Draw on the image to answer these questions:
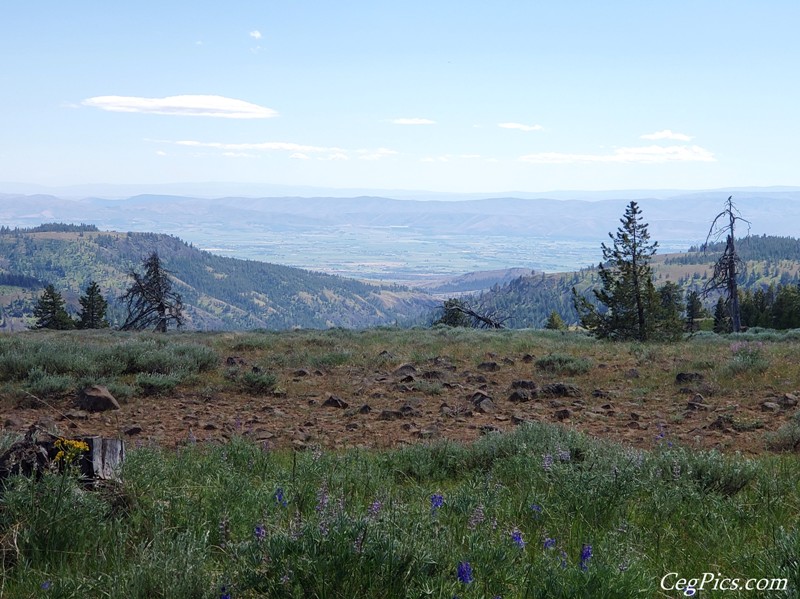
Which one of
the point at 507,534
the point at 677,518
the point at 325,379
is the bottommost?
the point at 325,379

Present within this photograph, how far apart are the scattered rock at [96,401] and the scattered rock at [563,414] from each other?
20.2 feet

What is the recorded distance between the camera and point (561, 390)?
10.2 metres

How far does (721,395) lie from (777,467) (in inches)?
175

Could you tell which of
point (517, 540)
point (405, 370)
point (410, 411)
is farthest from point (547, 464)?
point (405, 370)

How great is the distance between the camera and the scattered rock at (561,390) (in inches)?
398

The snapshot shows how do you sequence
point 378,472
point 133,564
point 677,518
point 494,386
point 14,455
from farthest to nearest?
point 494,386
point 378,472
point 677,518
point 14,455
point 133,564

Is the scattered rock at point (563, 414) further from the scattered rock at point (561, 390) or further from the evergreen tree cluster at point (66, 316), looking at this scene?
the evergreen tree cluster at point (66, 316)

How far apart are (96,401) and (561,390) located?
703 cm

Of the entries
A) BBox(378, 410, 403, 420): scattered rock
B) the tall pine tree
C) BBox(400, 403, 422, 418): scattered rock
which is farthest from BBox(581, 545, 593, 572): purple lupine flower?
the tall pine tree

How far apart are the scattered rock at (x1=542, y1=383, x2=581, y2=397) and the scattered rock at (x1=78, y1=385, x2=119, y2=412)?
21.5 feet

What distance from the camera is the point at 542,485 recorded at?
15.8 ft

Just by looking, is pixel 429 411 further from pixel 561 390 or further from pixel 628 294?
pixel 628 294

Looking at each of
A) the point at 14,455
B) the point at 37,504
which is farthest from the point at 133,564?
the point at 14,455

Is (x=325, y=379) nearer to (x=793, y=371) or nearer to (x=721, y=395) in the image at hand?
(x=721, y=395)
